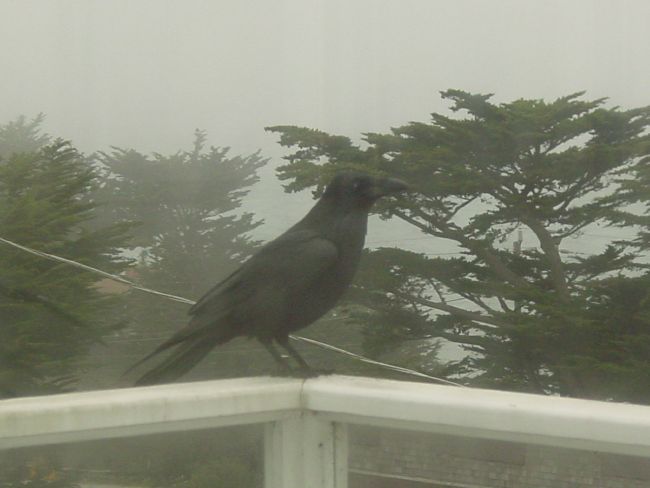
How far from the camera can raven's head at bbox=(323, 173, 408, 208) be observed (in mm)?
2127

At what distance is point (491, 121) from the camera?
592 cm

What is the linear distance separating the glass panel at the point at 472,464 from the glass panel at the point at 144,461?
0.14m

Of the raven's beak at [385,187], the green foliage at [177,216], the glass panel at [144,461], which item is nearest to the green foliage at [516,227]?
the green foliage at [177,216]

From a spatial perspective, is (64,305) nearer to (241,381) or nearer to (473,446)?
(241,381)

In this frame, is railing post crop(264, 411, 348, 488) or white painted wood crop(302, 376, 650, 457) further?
railing post crop(264, 411, 348, 488)

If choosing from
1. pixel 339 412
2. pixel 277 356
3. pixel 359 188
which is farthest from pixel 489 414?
pixel 359 188

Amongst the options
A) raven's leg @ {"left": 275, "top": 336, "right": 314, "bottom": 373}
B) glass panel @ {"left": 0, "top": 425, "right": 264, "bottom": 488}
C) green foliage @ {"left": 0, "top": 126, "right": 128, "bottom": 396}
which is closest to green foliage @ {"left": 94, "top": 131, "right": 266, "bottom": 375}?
green foliage @ {"left": 0, "top": 126, "right": 128, "bottom": 396}

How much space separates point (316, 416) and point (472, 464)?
0.21 metres

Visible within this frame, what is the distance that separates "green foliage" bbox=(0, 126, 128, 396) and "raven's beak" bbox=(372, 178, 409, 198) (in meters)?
2.99

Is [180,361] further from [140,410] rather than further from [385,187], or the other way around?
[140,410]

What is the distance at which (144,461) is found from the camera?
1096 millimetres

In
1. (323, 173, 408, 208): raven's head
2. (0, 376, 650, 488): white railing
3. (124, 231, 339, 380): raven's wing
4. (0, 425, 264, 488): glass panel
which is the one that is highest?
(323, 173, 408, 208): raven's head

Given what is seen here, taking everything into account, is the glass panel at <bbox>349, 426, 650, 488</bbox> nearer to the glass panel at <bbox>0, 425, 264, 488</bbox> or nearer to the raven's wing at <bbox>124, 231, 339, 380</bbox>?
the glass panel at <bbox>0, 425, 264, 488</bbox>

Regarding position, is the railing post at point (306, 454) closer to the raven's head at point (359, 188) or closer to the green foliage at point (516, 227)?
→ the raven's head at point (359, 188)
